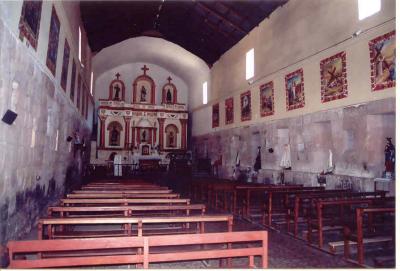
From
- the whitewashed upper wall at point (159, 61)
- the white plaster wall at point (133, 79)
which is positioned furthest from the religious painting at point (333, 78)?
the white plaster wall at point (133, 79)

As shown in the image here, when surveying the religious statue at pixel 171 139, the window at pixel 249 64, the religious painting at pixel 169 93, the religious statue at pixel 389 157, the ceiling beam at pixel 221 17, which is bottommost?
the religious statue at pixel 389 157

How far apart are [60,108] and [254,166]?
29.6 feet

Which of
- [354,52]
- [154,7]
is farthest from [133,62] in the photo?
[354,52]

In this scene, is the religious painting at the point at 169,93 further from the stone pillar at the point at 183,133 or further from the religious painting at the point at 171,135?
the religious painting at the point at 171,135

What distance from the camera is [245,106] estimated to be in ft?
55.9

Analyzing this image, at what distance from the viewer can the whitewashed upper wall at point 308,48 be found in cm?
968

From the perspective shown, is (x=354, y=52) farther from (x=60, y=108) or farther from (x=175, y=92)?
(x=175, y=92)

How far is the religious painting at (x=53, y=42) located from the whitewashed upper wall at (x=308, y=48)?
8346 millimetres

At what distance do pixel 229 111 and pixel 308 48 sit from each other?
7.28 m

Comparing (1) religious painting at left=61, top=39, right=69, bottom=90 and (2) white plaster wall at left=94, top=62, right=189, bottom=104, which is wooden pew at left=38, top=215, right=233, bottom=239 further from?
(2) white plaster wall at left=94, top=62, right=189, bottom=104

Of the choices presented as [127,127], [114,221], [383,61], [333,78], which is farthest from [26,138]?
[127,127]

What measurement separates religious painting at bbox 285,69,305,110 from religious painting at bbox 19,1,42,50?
9216 mm

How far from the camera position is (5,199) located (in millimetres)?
4883

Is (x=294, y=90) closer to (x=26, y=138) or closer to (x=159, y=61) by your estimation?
(x=26, y=138)
